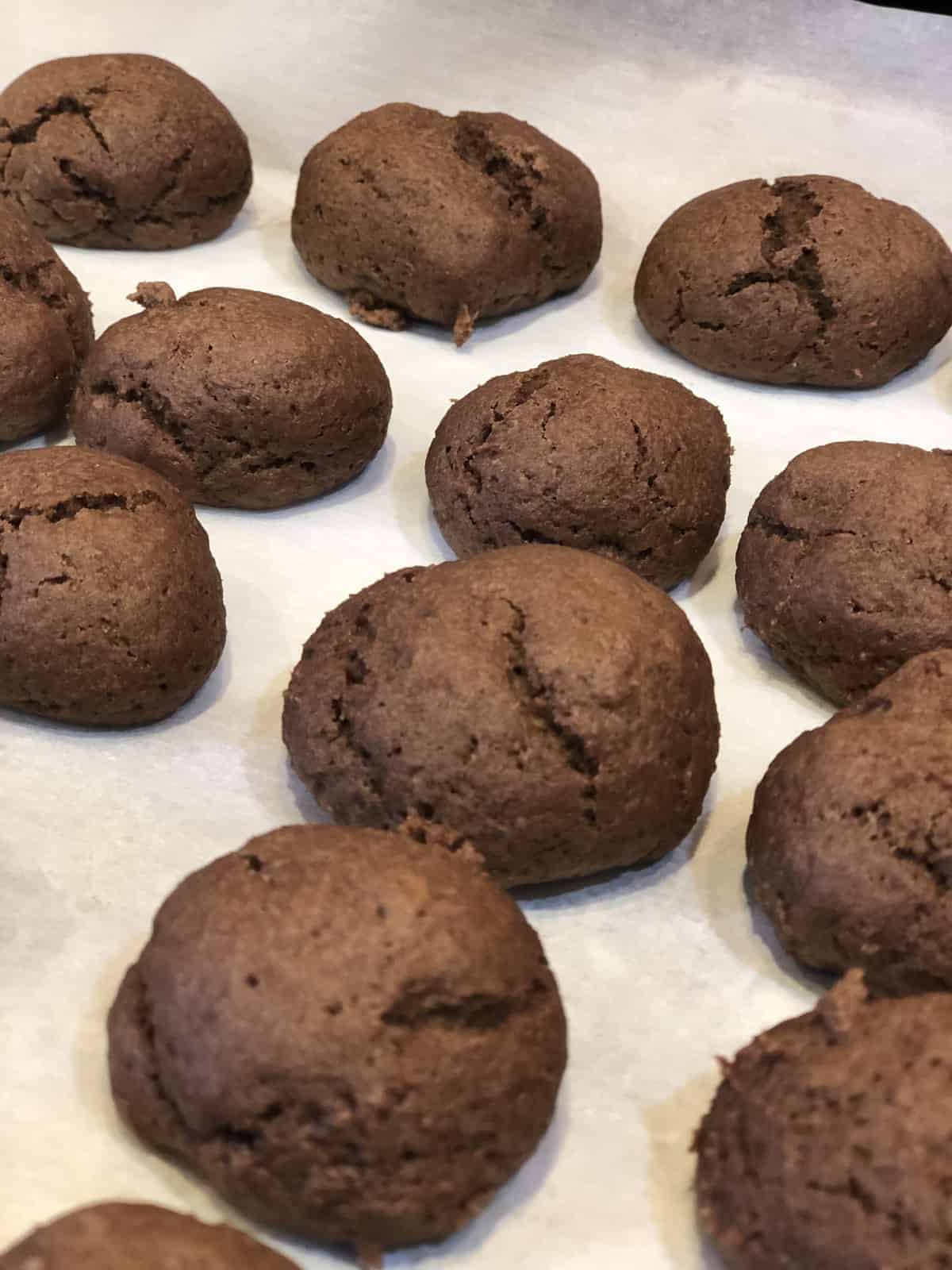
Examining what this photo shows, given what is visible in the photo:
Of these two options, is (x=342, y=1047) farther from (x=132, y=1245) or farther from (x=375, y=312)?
(x=375, y=312)

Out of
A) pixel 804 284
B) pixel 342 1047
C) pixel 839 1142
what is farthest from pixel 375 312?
pixel 839 1142

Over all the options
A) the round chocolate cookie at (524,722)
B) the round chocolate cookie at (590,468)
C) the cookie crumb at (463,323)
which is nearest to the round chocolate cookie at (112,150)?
the cookie crumb at (463,323)

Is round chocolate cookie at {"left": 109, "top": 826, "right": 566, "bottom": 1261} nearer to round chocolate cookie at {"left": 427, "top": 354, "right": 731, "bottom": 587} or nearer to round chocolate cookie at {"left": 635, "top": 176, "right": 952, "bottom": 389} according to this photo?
round chocolate cookie at {"left": 427, "top": 354, "right": 731, "bottom": 587}

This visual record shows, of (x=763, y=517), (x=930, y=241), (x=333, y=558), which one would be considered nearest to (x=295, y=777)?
(x=333, y=558)

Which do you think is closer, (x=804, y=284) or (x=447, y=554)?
(x=447, y=554)

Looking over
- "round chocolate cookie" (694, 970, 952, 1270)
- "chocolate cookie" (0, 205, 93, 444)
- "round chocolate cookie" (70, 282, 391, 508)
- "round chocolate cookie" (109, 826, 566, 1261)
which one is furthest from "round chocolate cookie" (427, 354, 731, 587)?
"round chocolate cookie" (694, 970, 952, 1270)

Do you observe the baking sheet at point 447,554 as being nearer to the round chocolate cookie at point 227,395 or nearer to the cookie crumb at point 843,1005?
the round chocolate cookie at point 227,395
